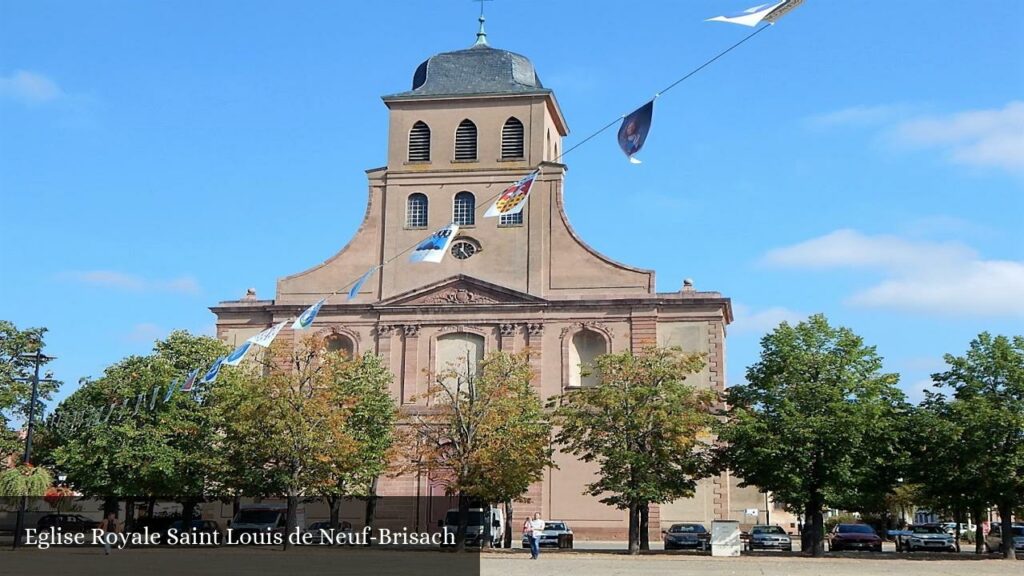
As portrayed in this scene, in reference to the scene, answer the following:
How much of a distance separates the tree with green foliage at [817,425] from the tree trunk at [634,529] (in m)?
3.94

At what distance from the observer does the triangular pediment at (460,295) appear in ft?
178

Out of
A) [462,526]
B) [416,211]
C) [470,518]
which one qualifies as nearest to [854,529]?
[470,518]

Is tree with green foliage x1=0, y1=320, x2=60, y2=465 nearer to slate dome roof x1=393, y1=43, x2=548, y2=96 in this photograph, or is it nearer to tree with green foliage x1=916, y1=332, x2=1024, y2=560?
slate dome roof x1=393, y1=43, x2=548, y2=96

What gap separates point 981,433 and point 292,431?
916 inches

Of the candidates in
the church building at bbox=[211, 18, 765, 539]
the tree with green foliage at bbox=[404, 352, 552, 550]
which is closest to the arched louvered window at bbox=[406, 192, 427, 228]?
the church building at bbox=[211, 18, 765, 539]

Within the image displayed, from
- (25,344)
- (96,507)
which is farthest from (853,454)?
(96,507)

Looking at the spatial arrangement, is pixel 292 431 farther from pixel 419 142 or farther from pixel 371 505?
pixel 419 142

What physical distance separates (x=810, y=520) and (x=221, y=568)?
22.3m

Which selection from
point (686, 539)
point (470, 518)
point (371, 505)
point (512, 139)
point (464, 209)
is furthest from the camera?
point (512, 139)

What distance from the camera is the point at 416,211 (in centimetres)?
5675

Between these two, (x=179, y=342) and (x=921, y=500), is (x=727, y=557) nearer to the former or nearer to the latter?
(x=921, y=500)

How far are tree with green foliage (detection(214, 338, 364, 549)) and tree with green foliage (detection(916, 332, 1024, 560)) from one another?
20376 millimetres

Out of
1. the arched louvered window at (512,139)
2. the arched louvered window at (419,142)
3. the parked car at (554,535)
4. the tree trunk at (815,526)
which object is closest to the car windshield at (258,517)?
the parked car at (554,535)

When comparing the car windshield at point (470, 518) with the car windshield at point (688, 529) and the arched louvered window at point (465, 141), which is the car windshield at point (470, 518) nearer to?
the car windshield at point (688, 529)
